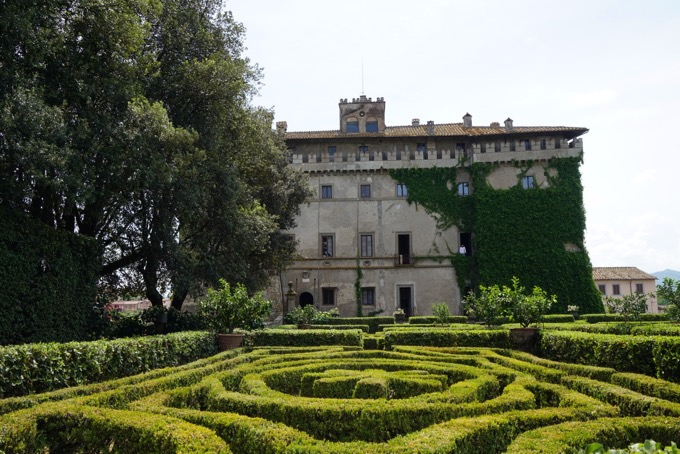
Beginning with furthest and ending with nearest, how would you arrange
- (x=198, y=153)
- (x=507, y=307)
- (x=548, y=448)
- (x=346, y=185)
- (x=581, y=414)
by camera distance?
(x=346, y=185)
(x=198, y=153)
(x=507, y=307)
(x=581, y=414)
(x=548, y=448)

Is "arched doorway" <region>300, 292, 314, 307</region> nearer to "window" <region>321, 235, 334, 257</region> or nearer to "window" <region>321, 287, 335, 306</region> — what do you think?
"window" <region>321, 287, 335, 306</region>

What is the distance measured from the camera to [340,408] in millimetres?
5934

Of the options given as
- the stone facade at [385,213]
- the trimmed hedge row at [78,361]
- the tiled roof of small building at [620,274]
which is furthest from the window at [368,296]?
the tiled roof of small building at [620,274]

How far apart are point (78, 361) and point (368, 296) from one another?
26.2 meters

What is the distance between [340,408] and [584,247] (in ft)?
102

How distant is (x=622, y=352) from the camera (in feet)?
30.2

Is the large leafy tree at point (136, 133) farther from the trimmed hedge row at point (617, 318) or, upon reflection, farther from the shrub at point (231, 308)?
the trimmed hedge row at point (617, 318)

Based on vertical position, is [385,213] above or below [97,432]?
above

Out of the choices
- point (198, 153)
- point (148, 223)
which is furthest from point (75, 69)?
point (148, 223)

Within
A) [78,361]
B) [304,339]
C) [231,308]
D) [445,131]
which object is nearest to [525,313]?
[304,339]

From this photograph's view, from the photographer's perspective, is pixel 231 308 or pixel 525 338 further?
pixel 231 308

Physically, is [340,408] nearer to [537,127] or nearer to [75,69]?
[75,69]

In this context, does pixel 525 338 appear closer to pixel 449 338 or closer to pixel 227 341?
pixel 449 338

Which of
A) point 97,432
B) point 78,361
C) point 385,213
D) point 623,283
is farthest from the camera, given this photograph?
point 623,283
